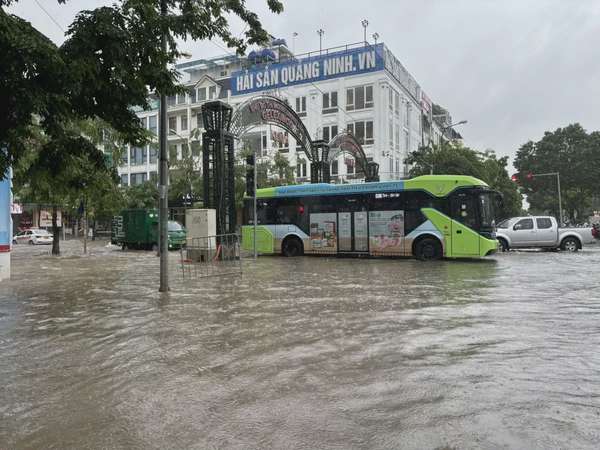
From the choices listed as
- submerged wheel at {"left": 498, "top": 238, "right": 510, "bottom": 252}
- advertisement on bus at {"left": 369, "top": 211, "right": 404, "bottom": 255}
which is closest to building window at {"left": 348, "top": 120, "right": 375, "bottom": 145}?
submerged wheel at {"left": 498, "top": 238, "right": 510, "bottom": 252}

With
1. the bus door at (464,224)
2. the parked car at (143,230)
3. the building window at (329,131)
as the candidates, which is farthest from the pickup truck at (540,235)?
the building window at (329,131)

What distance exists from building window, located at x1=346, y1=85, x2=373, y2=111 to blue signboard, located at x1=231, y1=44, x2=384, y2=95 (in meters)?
1.37

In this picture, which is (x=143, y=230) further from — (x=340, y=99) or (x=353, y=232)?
(x=340, y=99)

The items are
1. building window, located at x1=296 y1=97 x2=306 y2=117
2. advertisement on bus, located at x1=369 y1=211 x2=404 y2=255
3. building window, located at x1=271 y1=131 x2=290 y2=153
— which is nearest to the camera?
advertisement on bus, located at x1=369 y1=211 x2=404 y2=255

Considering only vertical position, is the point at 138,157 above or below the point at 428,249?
above

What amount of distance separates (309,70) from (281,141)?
6906 mm

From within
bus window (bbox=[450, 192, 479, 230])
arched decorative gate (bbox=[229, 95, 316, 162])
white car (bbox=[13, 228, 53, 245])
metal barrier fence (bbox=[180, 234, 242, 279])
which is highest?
arched decorative gate (bbox=[229, 95, 316, 162])

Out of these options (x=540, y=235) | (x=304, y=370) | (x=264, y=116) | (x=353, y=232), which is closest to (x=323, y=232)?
(x=353, y=232)

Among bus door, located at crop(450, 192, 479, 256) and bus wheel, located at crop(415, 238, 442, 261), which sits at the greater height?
bus door, located at crop(450, 192, 479, 256)

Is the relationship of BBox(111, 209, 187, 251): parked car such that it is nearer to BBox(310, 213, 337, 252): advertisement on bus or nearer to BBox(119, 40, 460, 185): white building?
BBox(119, 40, 460, 185): white building

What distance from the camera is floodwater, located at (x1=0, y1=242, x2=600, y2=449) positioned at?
377cm

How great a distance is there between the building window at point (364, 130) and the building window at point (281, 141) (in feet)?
19.0

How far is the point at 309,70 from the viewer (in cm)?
4534

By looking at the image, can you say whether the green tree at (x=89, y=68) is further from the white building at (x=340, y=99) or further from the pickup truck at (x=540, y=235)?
the white building at (x=340, y=99)
